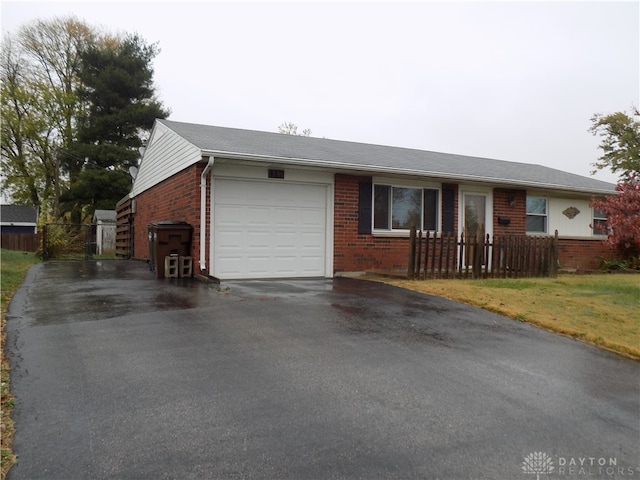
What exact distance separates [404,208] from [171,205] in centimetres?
631

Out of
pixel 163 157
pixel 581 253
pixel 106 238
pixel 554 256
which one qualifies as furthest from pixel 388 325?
pixel 106 238

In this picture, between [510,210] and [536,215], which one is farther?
[536,215]

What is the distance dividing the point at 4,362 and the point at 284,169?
278 inches

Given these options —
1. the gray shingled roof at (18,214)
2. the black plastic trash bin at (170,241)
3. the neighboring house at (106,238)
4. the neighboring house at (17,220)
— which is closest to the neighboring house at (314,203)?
the black plastic trash bin at (170,241)

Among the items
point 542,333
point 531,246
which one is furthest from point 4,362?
point 531,246

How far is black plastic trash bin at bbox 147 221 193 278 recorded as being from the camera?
9.70m

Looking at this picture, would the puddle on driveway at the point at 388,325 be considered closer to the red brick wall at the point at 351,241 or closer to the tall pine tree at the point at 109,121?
the red brick wall at the point at 351,241

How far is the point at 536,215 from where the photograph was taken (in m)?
A: 14.0

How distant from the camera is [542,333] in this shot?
5660 mm

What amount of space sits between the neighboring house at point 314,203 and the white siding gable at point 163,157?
0.05 metres

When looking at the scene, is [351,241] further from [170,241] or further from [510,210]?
[510,210]

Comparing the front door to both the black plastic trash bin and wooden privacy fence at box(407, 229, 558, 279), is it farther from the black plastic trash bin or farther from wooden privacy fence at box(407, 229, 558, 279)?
the black plastic trash bin

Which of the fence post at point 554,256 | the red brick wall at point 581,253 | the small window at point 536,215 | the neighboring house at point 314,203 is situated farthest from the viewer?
the red brick wall at point 581,253

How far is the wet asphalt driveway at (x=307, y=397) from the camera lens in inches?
98.1
